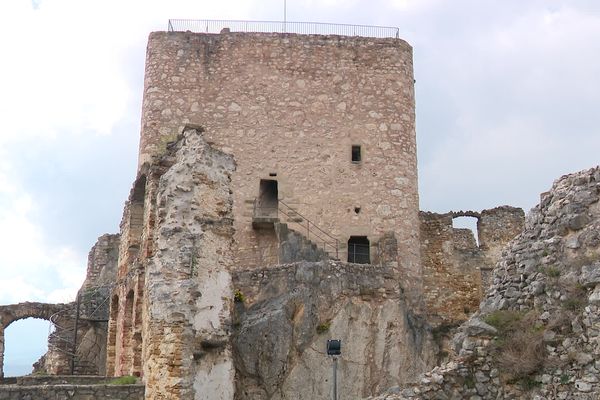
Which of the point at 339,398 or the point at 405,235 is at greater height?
the point at 405,235

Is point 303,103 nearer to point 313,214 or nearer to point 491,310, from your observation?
point 313,214

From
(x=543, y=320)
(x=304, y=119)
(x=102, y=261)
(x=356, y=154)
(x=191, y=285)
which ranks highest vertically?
(x=304, y=119)

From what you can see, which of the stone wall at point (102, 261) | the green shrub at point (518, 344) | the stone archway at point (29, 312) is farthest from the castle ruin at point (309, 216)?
the green shrub at point (518, 344)

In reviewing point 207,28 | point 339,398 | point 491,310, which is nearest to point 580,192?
point 491,310

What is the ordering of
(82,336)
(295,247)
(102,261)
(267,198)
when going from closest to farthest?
(295,247)
(267,198)
(82,336)
(102,261)

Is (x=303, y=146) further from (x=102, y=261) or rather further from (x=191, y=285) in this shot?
(x=102, y=261)

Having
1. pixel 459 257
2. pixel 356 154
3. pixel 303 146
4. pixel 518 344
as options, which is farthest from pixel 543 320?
pixel 459 257

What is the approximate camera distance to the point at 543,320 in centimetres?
938

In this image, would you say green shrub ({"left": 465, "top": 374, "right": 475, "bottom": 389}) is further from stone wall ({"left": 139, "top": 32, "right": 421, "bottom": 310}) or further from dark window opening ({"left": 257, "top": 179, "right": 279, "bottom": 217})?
dark window opening ({"left": 257, "top": 179, "right": 279, "bottom": 217})

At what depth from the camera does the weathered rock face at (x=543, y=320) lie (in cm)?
895

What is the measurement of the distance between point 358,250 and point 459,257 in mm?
3980

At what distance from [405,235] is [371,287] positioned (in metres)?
3.53

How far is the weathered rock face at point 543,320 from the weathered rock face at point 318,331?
6.07 m

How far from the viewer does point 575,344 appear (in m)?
8.98
